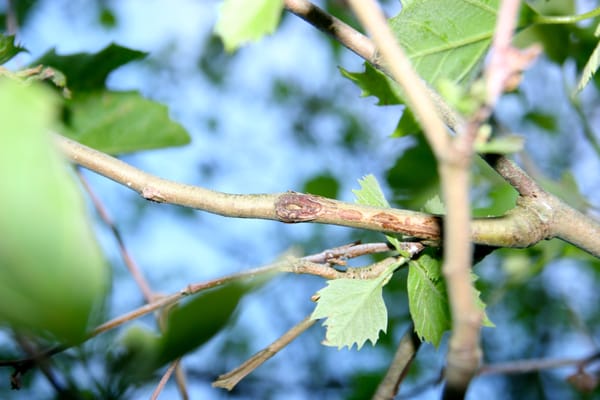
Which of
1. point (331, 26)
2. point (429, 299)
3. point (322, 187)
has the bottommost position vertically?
Result: point (322, 187)

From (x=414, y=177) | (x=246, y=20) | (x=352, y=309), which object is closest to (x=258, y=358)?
(x=352, y=309)

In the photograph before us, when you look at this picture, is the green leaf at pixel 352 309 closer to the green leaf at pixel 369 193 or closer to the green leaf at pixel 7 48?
the green leaf at pixel 369 193

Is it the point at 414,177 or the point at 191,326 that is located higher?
the point at 191,326

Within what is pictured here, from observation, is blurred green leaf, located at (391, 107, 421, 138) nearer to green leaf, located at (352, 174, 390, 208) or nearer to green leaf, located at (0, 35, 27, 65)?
green leaf, located at (352, 174, 390, 208)

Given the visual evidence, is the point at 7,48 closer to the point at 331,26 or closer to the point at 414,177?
the point at 331,26

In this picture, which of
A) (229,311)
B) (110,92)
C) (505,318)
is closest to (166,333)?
(229,311)

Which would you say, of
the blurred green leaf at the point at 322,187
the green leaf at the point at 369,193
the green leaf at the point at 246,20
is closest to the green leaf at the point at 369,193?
the green leaf at the point at 369,193

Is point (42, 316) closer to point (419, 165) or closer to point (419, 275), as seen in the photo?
point (419, 275)
